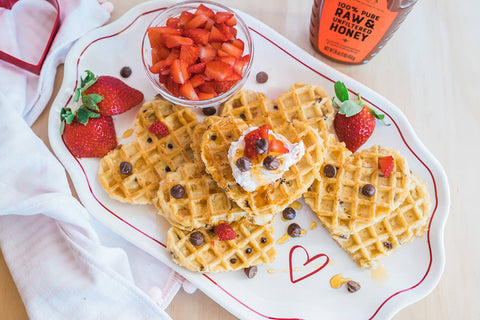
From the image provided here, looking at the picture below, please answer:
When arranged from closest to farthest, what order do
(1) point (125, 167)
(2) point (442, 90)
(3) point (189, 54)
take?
(3) point (189, 54), (1) point (125, 167), (2) point (442, 90)

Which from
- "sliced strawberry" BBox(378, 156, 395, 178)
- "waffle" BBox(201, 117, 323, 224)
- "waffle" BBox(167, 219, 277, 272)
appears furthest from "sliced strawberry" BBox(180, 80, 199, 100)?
"sliced strawberry" BBox(378, 156, 395, 178)

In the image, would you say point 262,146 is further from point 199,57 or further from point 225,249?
point 225,249

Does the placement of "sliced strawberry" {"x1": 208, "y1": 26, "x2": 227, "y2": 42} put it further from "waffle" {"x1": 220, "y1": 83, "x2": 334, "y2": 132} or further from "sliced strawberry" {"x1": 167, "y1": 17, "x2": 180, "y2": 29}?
"waffle" {"x1": 220, "y1": 83, "x2": 334, "y2": 132}

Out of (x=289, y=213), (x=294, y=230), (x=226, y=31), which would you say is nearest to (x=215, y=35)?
(x=226, y=31)

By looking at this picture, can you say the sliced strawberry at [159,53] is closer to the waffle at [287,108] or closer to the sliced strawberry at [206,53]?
the sliced strawberry at [206,53]

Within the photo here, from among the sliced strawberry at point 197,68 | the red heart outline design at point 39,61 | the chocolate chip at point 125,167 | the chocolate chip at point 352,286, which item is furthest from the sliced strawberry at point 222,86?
the chocolate chip at point 352,286

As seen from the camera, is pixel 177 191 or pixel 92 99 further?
pixel 92 99
